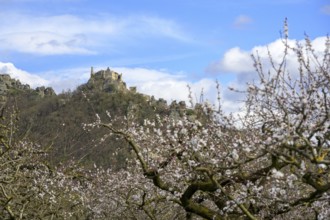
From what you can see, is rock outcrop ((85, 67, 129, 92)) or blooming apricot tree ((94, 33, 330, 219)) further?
rock outcrop ((85, 67, 129, 92))

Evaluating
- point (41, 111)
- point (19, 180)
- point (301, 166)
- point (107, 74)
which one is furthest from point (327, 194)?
point (107, 74)

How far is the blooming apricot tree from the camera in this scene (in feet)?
16.8

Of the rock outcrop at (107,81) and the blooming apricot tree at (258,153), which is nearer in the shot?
the blooming apricot tree at (258,153)

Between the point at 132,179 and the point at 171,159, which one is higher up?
the point at 171,159

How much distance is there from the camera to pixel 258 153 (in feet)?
19.9

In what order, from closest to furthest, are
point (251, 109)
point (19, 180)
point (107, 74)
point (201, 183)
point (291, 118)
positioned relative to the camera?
point (291, 118)
point (201, 183)
point (251, 109)
point (19, 180)
point (107, 74)

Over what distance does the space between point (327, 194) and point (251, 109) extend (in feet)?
6.37

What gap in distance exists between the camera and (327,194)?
572 centimetres

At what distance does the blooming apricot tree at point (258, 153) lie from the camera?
16.8 feet

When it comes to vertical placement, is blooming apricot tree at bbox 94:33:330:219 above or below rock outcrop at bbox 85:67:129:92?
below

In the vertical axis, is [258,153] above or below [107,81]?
below

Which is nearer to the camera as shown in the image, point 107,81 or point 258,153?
point 258,153

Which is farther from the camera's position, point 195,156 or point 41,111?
point 41,111

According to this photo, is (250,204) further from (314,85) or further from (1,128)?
(1,128)
